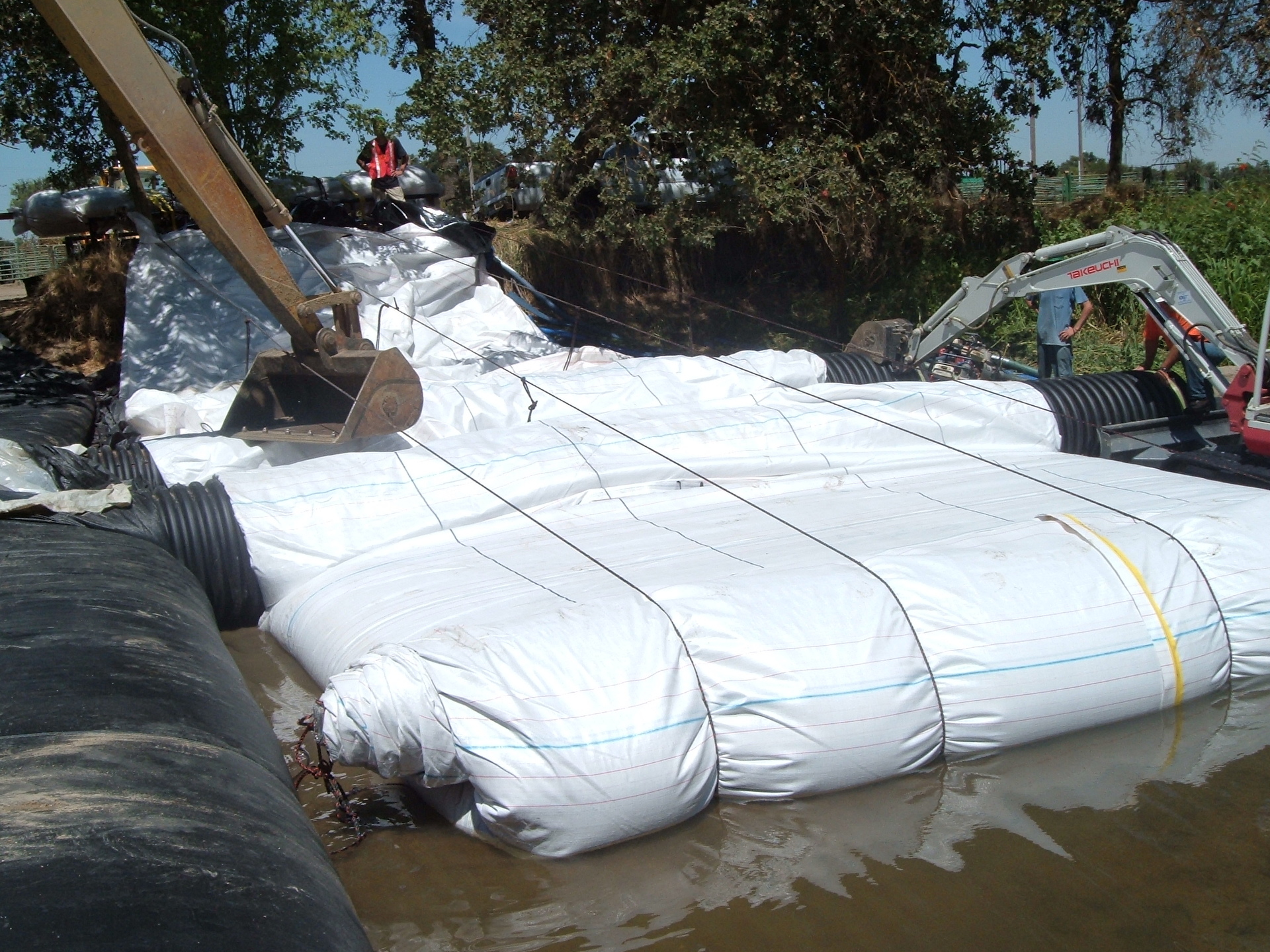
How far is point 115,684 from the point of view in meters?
3.48

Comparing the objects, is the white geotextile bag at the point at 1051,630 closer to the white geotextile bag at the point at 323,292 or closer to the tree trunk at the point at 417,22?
the white geotextile bag at the point at 323,292

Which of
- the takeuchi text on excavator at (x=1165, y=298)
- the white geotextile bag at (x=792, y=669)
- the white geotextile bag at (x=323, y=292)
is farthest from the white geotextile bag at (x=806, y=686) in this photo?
the white geotextile bag at (x=323, y=292)

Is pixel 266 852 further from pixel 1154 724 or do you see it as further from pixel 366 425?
pixel 366 425

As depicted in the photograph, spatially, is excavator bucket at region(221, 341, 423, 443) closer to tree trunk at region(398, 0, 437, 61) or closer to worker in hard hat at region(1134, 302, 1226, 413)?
worker in hard hat at region(1134, 302, 1226, 413)

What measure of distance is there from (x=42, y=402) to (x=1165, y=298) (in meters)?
8.47

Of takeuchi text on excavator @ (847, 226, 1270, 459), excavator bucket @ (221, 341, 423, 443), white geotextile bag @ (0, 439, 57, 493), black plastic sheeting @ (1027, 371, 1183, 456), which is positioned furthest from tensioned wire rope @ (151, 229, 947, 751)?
takeuchi text on excavator @ (847, 226, 1270, 459)

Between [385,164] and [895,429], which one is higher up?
[385,164]

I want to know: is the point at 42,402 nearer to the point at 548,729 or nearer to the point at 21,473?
the point at 21,473

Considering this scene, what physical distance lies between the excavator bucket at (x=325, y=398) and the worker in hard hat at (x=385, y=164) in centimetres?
500

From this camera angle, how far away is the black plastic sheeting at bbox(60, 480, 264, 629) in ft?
18.7

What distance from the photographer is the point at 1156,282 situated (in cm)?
720

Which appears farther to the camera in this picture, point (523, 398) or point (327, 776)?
point (523, 398)

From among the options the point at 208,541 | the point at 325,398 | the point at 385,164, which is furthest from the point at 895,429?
the point at 385,164

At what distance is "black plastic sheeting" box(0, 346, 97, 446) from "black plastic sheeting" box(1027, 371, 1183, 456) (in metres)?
6.73
